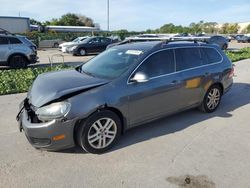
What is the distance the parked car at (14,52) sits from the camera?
12844mm

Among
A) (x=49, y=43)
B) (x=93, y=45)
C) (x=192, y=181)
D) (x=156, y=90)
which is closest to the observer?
(x=192, y=181)

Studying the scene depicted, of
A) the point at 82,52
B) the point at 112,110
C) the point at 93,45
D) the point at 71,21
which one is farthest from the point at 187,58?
the point at 71,21

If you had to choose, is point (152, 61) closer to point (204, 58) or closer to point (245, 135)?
point (204, 58)

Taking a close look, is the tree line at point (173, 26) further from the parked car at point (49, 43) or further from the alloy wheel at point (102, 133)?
the alloy wheel at point (102, 133)

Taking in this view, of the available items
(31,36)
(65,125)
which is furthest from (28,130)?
(31,36)

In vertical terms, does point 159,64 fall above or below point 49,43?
above

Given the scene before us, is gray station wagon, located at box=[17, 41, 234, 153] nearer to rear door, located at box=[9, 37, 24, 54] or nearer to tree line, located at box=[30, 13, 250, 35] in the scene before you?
rear door, located at box=[9, 37, 24, 54]

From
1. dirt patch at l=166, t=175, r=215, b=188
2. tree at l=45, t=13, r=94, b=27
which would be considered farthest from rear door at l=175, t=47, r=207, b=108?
tree at l=45, t=13, r=94, b=27

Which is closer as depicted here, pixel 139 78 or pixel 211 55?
pixel 139 78

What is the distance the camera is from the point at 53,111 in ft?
12.0

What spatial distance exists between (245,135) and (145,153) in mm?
1903

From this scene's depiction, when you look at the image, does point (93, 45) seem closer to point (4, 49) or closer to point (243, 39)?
point (4, 49)

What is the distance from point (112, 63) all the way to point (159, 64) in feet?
2.64

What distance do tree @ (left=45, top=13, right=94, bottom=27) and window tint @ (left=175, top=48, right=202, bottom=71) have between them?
7908cm
